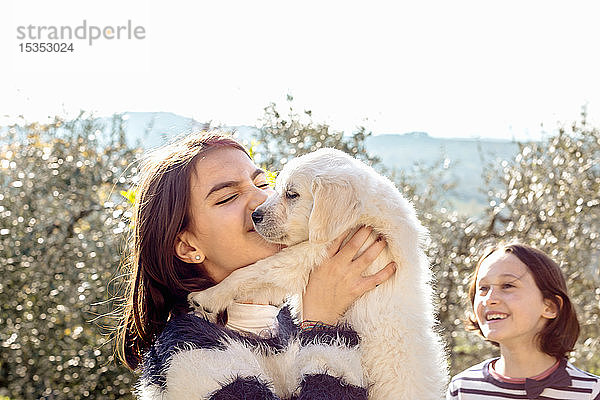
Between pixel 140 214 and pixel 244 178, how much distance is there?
0.42 meters

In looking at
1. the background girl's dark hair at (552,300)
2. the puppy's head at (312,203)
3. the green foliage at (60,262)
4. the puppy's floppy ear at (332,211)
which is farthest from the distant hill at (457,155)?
the puppy's floppy ear at (332,211)

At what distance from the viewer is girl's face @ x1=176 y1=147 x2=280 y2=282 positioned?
8.25 ft

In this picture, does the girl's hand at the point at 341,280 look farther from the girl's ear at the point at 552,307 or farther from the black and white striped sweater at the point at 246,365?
the girl's ear at the point at 552,307

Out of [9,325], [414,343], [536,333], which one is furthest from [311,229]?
[9,325]

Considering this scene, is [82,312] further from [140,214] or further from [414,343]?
[414,343]

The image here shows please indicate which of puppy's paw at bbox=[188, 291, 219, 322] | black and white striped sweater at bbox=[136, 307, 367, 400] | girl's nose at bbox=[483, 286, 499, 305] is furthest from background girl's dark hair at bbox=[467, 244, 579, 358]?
puppy's paw at bbox=[188, 291, 219, 322]

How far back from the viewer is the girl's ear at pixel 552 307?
11.6ft

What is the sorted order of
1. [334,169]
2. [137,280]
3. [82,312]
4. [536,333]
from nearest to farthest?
[137,280]
[334,169]
[536,333]
[82,312]

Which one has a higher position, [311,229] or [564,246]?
[311,229]

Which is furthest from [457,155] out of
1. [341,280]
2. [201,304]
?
[201,304]

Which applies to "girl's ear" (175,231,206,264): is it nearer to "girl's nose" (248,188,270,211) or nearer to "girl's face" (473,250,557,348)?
"girl's nose" (248,188,270,211)

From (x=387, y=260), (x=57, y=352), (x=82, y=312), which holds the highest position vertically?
(x=387, y=260)

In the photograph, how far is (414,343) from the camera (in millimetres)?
2354

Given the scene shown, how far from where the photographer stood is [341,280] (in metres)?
2.42
